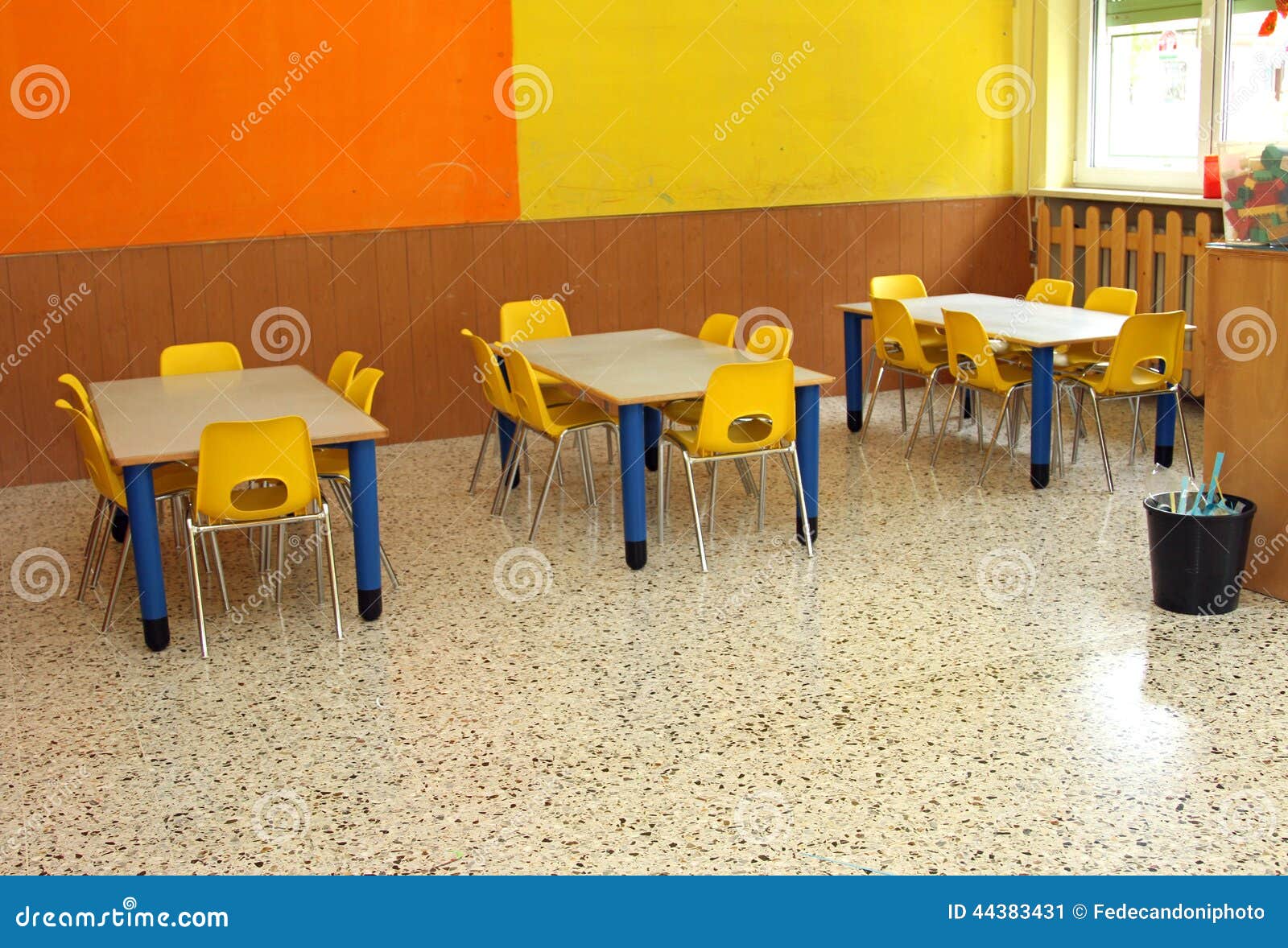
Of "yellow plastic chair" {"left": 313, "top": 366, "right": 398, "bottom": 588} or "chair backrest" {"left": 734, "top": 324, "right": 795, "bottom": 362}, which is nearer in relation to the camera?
"yellow plastic chair" {"left": 313, "top": 366, "right": 398, "bottom": 588}

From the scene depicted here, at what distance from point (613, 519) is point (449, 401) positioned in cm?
204

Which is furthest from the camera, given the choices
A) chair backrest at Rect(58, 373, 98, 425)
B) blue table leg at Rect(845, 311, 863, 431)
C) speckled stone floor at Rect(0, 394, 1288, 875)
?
blue table leg at Rect(845, 311, 863, 431)

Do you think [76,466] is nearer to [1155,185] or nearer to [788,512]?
[788,512]

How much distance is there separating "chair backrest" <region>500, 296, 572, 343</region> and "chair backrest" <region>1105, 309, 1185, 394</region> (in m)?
2.57

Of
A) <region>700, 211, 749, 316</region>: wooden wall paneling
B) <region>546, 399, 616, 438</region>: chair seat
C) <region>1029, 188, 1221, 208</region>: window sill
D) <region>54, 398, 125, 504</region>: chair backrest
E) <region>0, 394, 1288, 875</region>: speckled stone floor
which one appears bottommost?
<region>0, 394, 1288, 875</region>: speckled stone floor

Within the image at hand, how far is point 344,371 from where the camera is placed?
5.28 m

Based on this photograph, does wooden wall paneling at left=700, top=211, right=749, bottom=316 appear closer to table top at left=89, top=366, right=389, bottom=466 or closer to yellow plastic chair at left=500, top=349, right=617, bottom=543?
yellow plastic chair at left=500, top=349, right=617, bottom=543

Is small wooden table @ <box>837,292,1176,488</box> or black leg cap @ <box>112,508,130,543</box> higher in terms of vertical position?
small wooden table @ <box>837,292,1176,488</box>

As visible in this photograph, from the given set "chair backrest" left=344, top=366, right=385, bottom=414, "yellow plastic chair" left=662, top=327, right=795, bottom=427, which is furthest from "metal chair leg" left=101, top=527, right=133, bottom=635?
"yellow plastic chair" left=662, top=327, right=795, bottom=427

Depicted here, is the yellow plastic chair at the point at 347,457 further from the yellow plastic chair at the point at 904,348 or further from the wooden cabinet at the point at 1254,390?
the wooden cabinet at the point at 1254,390

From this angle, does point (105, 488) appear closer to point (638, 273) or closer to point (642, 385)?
point (642, 385)

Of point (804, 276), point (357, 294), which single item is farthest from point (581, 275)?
point (804, 276)

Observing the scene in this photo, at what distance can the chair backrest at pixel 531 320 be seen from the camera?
21.5 ft

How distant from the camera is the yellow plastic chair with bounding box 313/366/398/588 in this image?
481 cm
